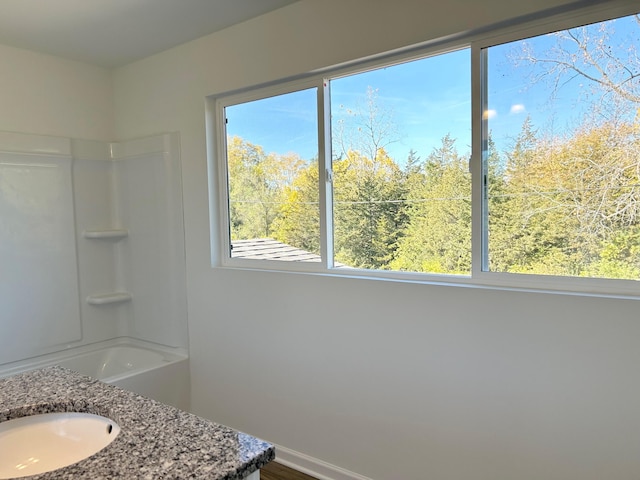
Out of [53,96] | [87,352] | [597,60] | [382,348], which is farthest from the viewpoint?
[87,352]

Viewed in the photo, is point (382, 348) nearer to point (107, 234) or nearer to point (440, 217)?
point (440, 217)

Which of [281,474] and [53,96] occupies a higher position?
[53,96]

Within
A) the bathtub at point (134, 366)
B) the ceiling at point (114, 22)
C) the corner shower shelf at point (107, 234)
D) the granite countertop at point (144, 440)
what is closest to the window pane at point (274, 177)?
the ceiling at point (114, 22)

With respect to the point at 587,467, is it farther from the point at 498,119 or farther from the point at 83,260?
the point at 83,260

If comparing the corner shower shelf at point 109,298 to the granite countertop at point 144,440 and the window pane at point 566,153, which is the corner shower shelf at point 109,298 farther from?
the window pane at point 566,153

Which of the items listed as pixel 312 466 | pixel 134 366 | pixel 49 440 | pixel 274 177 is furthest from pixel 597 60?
pixel 134 366

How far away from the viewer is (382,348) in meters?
2.21

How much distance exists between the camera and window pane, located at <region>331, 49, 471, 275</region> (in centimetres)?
206

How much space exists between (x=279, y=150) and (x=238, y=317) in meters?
1.06

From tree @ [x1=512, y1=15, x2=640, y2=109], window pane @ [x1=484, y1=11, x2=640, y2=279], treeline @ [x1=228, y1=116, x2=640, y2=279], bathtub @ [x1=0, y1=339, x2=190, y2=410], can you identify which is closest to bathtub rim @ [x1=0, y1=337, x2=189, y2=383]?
bathtub @ [x1=0, y1=339, x2=190, y2=410]

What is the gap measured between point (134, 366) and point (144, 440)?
255 centimetres

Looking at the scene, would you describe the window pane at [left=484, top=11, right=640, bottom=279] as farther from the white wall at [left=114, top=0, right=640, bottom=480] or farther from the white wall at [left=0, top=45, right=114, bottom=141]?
the white wall at [left=0, top=45, right=114, bottom=141]

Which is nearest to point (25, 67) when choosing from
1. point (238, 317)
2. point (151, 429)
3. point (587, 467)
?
point (238, 317)

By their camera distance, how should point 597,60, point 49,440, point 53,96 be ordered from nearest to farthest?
point 49,440 → point 597,60 → point 53,96
